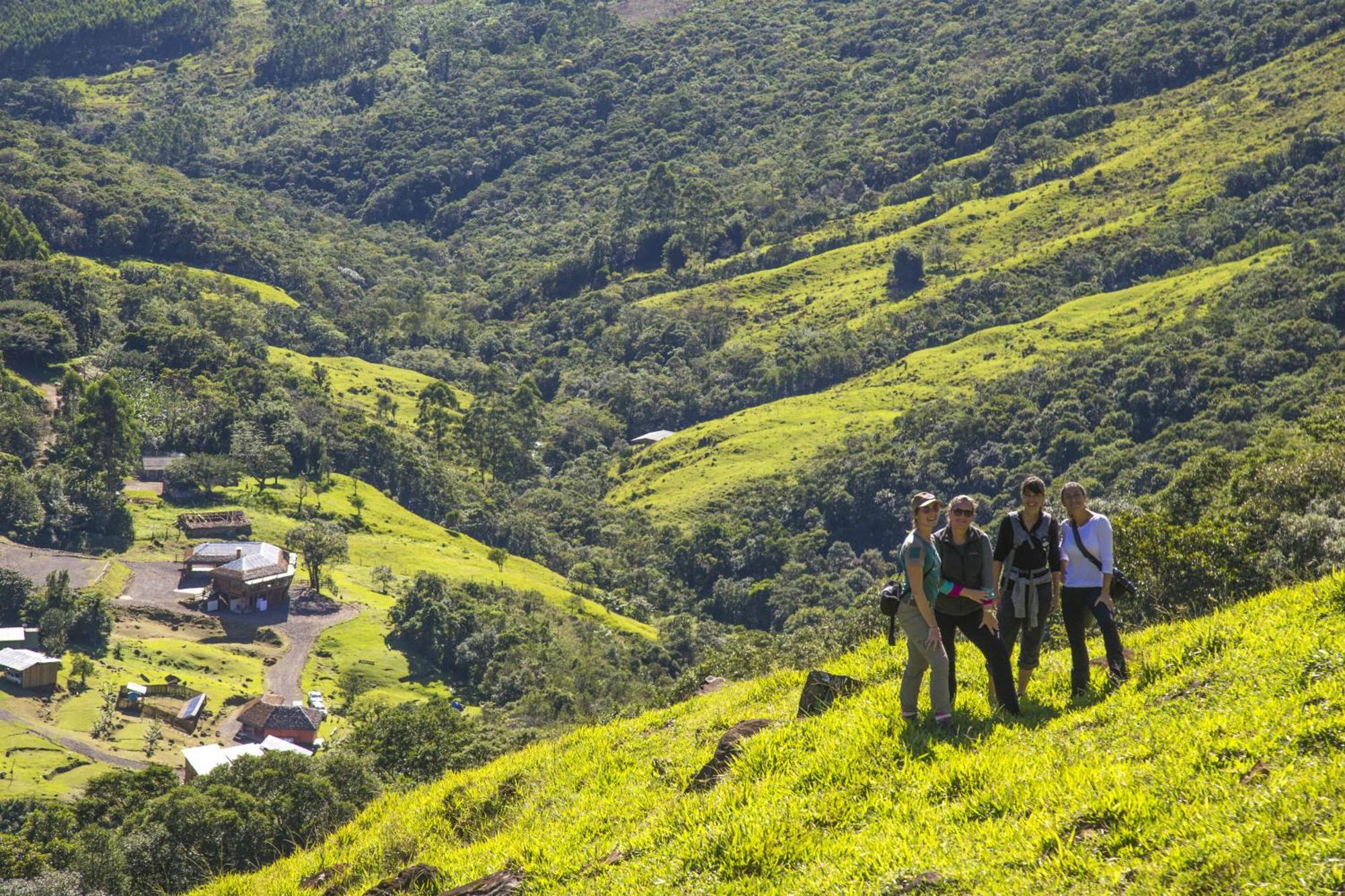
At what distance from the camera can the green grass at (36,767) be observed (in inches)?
2206

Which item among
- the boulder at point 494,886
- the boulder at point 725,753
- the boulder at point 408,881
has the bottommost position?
the boulder at point 408,881

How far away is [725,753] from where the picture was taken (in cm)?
1110

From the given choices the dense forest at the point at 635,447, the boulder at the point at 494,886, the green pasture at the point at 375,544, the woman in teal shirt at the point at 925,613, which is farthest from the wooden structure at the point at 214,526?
the woman in teal shirt at the point at 925,613

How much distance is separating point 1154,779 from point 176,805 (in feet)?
114

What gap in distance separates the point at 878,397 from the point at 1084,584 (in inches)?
5886

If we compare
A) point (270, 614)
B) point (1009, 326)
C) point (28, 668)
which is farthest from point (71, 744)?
point (1009, 326)

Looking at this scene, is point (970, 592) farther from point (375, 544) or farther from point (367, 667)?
point (375, 544)

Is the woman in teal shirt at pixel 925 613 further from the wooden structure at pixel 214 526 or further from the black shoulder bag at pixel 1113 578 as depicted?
the wooden structure at pixel 214 526

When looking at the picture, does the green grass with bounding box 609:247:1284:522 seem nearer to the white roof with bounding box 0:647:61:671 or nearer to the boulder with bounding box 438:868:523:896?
the white roof with bounding box 0:647:61:671

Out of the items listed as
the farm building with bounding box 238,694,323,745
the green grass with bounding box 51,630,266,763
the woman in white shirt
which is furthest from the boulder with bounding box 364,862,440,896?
the farm building with bounding box 238,694,323,745

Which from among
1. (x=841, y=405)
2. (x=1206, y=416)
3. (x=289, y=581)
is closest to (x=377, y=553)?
(x=289, y=581)

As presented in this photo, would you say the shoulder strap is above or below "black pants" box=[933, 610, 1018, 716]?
above

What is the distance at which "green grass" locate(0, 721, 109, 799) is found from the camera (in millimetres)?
56031

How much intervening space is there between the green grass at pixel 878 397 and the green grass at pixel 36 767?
8447 centimetres
